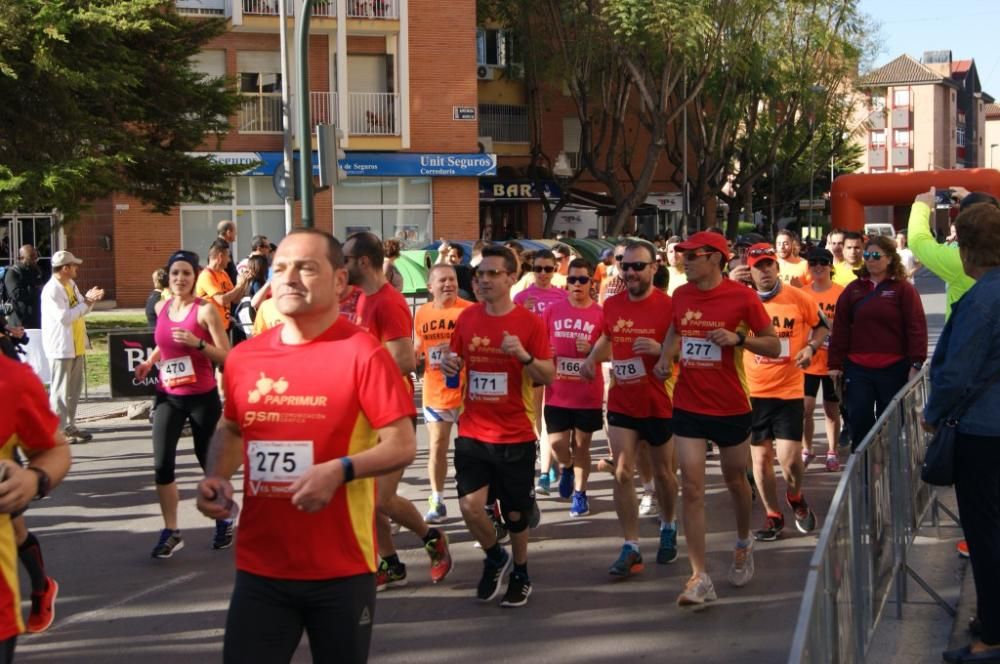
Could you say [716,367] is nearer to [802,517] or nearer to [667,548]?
[667,548]

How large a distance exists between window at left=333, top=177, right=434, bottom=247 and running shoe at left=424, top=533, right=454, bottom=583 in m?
30.7

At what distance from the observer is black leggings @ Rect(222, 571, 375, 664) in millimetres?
3949

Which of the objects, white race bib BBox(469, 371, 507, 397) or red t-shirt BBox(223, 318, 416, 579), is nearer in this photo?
red t-shirt BBox(223, 318, 416, 579)

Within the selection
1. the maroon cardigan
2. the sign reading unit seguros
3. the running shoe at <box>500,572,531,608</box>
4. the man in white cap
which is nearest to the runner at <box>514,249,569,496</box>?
the maroon cardigan

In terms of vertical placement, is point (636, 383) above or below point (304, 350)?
below

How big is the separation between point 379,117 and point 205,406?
30.7m

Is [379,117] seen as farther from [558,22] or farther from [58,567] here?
[58,567]

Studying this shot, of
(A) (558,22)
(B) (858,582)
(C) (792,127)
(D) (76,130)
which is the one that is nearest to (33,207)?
(D) (76,130)

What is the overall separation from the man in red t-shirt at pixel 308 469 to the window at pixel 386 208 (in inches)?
1344

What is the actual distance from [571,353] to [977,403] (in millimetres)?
4198

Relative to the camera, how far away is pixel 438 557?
303 inches

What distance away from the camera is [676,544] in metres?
8.32

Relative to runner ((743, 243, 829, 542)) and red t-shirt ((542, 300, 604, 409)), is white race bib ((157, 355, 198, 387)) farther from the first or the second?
runner ((743, 243, 829, 542))

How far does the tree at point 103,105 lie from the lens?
22.4m
